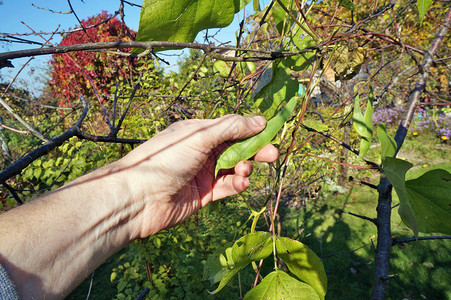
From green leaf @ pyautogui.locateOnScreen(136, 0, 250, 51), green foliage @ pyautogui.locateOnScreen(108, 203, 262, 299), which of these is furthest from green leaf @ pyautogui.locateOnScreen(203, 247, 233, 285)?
green foliage @ pyautogui.locateOnScreen(108, 203, 262, 299)

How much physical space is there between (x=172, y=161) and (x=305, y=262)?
60 cm

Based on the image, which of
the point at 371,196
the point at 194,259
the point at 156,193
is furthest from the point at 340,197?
the point at 156,193

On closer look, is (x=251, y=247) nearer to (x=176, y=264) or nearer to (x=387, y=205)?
(x=387, y=205)

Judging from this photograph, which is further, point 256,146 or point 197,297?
point 197,297

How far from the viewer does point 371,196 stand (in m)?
4.56

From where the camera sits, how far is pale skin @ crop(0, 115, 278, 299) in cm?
71

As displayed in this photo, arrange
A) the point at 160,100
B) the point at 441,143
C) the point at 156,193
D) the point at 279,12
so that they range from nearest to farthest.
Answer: the point at 279,12, the point at 156,193, the point at 160,100, the point at 441,143

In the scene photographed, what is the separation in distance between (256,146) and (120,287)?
1.84 m

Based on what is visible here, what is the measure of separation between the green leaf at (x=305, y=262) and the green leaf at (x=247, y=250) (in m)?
0.04

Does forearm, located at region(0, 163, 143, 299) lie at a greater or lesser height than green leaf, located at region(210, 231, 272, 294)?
greater

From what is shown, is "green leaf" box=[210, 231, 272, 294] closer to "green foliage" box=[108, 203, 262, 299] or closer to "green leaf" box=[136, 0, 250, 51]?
"green leaf" box=[136, 0, 250, 51]

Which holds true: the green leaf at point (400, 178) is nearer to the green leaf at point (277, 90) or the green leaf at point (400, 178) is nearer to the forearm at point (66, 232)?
the green leaf at point (277, 90)

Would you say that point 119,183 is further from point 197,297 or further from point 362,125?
point 197,297

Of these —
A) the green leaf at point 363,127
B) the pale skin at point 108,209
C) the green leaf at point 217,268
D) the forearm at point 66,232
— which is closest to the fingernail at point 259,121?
the pale skin at point 108,209
